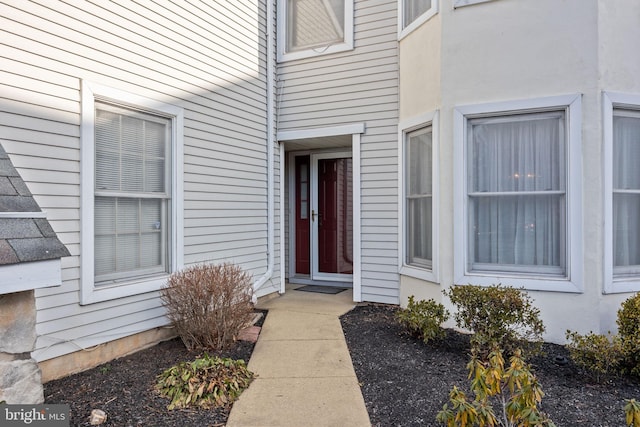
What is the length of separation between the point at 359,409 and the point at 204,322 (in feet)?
5.60

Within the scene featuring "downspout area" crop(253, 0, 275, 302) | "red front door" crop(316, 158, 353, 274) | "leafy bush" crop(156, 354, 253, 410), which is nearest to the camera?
"leafy bush" crop(156, 354, 253, 410)

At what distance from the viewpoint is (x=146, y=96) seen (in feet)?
13.6

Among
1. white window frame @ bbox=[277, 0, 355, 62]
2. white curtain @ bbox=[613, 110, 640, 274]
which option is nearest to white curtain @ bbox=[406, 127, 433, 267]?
white window frame @ bbox=[277, 0, 355, 62]

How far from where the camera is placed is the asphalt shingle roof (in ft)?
7.48

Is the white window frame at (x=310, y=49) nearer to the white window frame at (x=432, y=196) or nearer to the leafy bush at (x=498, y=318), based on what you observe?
the white window frame at (x=432, y=196)

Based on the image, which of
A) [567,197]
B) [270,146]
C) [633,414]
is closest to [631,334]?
[567,197]

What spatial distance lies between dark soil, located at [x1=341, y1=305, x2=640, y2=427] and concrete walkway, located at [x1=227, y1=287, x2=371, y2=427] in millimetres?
140

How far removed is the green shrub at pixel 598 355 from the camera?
10.5 ft

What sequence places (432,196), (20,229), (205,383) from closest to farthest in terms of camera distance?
(20,229) → (205,383) → (432,196)

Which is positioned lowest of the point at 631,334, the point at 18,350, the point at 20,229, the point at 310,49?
the point at 631,334

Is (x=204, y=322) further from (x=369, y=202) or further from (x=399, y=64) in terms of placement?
(x=399, y=64)

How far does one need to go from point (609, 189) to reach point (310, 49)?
4.24 meters

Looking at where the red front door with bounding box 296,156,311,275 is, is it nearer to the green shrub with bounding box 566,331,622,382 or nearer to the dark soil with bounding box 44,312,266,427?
the dark soil with bounding box 44,312,266,427

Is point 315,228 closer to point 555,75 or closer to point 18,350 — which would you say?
point 555,75
